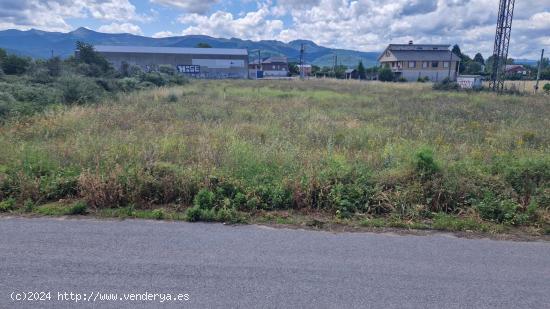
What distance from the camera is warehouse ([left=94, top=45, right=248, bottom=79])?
263 feet

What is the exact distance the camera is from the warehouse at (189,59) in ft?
263

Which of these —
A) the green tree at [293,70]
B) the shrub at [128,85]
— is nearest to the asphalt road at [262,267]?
the shrub at [128,85]

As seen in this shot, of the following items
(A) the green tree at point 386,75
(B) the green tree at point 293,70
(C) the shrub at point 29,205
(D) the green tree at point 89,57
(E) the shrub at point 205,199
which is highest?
(B) the green tree at point 293,70

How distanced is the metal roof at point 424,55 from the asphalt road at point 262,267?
286 feet

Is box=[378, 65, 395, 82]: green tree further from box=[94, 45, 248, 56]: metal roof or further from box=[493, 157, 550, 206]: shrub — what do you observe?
box=[493, 157, 550, 206]: shrub

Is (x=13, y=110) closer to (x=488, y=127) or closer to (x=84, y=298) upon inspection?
(x=84, y=298)

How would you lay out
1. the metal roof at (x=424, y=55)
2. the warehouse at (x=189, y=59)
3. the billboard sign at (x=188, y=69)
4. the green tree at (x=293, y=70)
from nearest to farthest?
the billboard sign at (x=188, y=69), the warehouse at (x=189, y=59), the metal roof at (x=424, y=55), the green tree at (x=293, y=70)

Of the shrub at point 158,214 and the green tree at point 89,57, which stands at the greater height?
the green tree at point 89,57

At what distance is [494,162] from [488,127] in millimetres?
6794

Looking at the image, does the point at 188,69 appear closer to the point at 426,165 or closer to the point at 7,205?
the point at 7,205

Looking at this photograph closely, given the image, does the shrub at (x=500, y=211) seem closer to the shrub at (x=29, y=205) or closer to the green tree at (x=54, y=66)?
the shrub at (x=29, y=205)

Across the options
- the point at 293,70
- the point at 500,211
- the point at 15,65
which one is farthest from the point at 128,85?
the point at 293,70

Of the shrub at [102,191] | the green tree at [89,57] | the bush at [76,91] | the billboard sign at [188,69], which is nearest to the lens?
the shrub at [102,191]

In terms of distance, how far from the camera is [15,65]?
1039 inches
